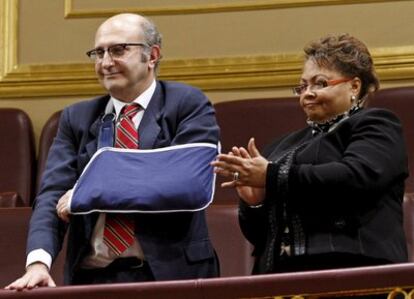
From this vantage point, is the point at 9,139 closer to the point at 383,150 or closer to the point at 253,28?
the point at 253,28

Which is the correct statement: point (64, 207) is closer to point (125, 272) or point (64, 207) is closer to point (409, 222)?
point (125, 272)

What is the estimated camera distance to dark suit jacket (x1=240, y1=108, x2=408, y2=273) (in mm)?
1092

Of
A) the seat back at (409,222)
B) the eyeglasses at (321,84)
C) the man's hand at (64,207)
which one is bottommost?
the seat back at (409,222)

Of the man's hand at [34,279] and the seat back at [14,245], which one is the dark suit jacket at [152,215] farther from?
the seat back at [14,245]

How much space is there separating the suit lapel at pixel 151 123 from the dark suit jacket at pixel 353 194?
5.5 inches

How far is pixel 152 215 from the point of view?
45.4 inches

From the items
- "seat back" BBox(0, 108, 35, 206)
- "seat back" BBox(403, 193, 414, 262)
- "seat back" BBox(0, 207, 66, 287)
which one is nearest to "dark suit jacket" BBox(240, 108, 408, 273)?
"seat back" BBox(403, 193, 414, 262)

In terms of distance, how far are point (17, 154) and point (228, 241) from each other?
51 centimetres

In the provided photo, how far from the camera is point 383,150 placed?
3.67ft

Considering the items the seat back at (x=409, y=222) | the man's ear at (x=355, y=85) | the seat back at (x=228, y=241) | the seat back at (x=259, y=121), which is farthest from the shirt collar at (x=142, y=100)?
the seat back at (x=259, y=121)

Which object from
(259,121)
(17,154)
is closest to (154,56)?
(259,121)

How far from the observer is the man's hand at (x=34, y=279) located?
109cm

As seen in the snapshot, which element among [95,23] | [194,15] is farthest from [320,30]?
[95,23]

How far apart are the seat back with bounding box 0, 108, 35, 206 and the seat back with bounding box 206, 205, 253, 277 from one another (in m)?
0.40
